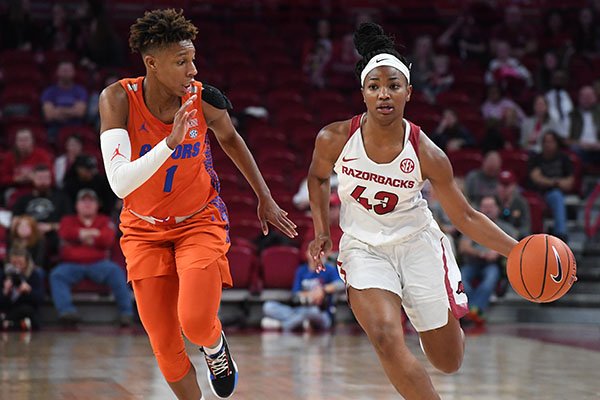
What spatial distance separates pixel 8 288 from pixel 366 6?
9479mm

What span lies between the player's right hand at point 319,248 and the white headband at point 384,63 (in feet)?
2.65

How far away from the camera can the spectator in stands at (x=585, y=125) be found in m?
13.2

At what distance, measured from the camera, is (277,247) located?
10945 mm

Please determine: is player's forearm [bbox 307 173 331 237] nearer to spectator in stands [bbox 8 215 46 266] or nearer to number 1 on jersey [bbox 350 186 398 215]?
number 1 on jersey [bbox 350 186 398 215]

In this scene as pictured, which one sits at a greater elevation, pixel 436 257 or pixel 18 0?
pixel 18 0

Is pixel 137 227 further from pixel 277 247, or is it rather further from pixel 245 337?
pixel 277 247

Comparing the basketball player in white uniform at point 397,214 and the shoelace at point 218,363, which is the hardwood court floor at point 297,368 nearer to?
the shoelace at point 218,363

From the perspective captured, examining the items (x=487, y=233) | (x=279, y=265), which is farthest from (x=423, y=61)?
(x=487, y=233)

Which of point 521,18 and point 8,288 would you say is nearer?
point 8,288

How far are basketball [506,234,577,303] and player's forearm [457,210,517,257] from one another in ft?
0.25

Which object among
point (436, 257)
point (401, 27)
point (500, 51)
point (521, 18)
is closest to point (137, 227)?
point (436, 257)

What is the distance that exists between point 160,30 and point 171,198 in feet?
2.66

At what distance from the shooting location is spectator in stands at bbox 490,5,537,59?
54.1 feet

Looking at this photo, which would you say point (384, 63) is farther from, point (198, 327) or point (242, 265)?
point (242, 265)
